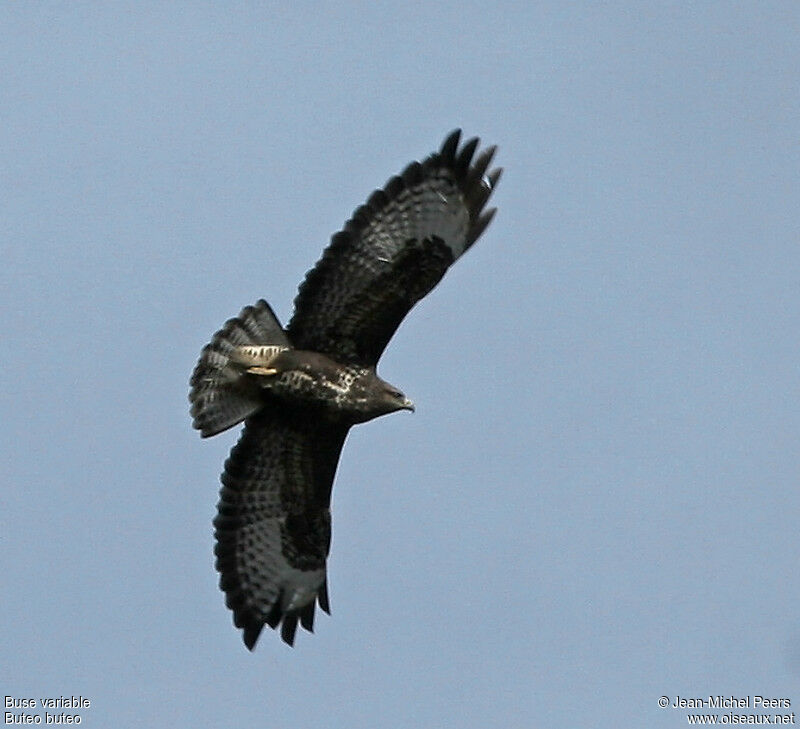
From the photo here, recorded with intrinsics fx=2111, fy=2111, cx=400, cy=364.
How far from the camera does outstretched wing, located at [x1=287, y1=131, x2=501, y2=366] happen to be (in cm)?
1722

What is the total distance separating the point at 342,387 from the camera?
17141 millimetres

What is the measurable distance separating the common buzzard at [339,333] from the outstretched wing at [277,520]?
0.02 metres

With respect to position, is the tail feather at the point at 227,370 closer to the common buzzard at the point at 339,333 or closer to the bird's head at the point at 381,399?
the common buzzard at the point at 339,333

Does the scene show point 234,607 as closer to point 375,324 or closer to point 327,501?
point 327,501

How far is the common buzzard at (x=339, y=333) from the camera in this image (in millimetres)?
17156

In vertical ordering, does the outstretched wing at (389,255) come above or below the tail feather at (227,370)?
above

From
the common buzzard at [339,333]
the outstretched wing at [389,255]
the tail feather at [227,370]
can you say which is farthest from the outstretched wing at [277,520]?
the outstretched wing at [389,255]

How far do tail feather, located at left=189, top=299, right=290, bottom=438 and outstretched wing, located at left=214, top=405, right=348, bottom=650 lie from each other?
0.46 meters

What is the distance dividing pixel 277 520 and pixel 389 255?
2.62 m

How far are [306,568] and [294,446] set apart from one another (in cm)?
129

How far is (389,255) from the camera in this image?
17.2 meters

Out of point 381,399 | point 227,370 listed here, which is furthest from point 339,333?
point 227,370

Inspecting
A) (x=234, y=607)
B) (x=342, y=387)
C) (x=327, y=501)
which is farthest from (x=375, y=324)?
(x=234, y=607)

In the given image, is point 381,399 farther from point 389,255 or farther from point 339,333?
point 389,255
